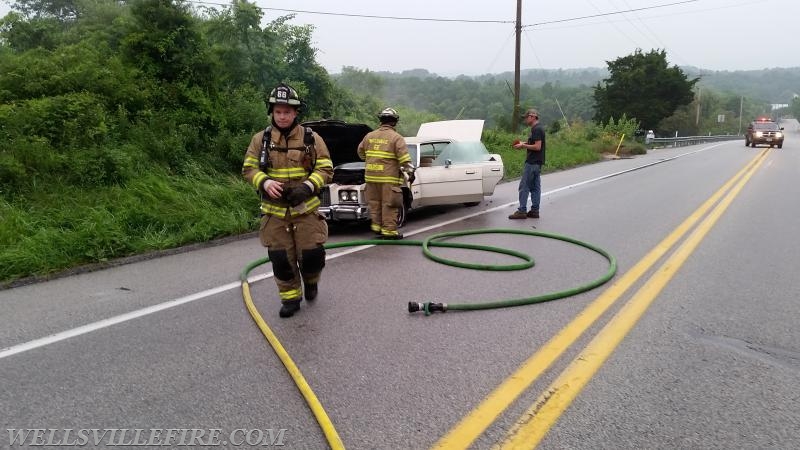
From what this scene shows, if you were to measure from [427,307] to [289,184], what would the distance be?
1.49 meters

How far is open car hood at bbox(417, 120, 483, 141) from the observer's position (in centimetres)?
995

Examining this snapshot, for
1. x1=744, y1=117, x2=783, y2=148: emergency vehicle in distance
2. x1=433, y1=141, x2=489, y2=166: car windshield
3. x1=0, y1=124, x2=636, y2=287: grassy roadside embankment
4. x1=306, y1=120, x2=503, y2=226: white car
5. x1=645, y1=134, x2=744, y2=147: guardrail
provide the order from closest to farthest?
x1=0, y1=124, x2=636, y2=287: grassy roadside embankment → x1=306, y1=120, x2=503, y2=226: white car → x1=433, y1=141, x2=489, y2=166: car windshield → x1=744, y1=117, x2=783, y2=148: emergency vehicle in distance → x1=645, y1=134, x2=744, y2=147: guardrail

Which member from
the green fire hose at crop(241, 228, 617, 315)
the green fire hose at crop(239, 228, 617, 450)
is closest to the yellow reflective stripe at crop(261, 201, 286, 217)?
the green fire hose at crop(239, 228, 617, 450)

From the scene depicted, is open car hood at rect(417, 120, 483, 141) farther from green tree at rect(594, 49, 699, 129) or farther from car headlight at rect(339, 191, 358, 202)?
green tree at rect(594, 49, 699, 129)

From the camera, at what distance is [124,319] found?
442cm

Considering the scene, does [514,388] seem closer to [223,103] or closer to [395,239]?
[395,239]

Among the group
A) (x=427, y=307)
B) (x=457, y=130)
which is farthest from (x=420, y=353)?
(x=457, y=130)

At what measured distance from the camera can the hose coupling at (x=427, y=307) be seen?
442cm

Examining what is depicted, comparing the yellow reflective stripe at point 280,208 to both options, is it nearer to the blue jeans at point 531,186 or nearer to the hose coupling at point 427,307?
the hose coupling at point 427,307

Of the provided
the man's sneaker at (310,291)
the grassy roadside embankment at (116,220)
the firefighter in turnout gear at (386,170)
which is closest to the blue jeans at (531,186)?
the firefighter in turnout gear at (386,170)

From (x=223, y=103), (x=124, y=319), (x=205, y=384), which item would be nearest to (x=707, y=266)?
(x=205, y=384)

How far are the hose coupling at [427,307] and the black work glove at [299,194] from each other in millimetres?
1205

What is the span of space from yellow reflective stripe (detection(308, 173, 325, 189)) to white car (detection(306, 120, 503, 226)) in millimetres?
3309

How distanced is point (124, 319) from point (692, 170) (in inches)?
724
